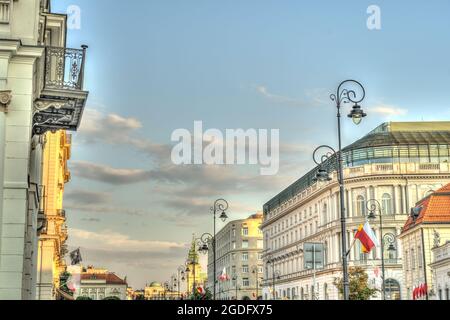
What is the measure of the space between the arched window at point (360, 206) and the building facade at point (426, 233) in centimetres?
3105

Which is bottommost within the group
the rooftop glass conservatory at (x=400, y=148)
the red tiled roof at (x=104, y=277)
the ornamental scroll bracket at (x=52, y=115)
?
the ornamental scroll bracket at (x=52, y=115)

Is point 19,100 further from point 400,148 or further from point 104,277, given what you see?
point 104,277

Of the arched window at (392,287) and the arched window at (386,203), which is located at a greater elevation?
the arched window at (386,203)

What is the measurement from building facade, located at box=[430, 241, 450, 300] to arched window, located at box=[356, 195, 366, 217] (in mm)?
40616

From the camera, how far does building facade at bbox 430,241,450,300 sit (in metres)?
55.2

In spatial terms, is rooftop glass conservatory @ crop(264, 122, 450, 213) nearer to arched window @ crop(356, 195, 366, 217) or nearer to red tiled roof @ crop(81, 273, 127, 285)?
arched window @ crop(356, 195, 366, 217)

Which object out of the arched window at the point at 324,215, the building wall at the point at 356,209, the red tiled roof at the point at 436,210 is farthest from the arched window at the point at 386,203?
the red tiled roof at the point at 436,210

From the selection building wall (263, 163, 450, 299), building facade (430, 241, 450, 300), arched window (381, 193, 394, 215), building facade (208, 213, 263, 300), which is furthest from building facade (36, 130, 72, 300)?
building facade (208, 213, 263, 300)

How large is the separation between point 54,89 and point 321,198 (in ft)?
305

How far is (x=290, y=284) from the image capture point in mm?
125188

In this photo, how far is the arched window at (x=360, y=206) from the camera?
10075 cm

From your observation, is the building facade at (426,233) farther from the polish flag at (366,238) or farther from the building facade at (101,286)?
the building facade at (101,286)

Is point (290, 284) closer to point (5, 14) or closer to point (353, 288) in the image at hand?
point (353, 288)
